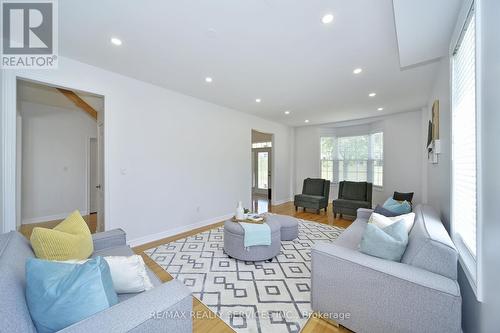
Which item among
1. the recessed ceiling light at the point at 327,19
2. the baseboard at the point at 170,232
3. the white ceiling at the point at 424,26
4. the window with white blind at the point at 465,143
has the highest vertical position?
the recessed ceiling light at the point at 327,19

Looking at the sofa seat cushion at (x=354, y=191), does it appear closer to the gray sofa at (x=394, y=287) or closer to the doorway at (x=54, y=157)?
the gray sofa at (x=394, y=287)

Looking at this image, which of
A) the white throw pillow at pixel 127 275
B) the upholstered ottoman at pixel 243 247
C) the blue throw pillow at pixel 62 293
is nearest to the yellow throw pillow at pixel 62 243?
the white throw pillow at pixel 127 275

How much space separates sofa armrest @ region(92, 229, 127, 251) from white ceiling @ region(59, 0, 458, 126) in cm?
206

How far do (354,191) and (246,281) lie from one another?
379 centimetres

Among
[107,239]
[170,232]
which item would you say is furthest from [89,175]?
[107,239]

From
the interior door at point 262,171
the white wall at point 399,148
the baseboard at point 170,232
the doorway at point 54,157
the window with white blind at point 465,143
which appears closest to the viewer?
the window with white blind at point 465,143

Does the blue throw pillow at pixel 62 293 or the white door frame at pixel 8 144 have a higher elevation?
the white door frame at pixel 8 144

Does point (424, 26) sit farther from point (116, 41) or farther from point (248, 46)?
point (116, 41)

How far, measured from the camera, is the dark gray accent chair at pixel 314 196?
5051 millimetres

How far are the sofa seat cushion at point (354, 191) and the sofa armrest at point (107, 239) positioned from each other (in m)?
4.76

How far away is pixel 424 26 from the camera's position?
1720 millimetres

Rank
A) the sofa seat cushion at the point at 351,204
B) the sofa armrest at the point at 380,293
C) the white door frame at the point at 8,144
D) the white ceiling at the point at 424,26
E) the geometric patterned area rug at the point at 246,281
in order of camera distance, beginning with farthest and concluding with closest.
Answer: the sofa seat cushion at the point at 351,204
the white door frame at the point at 8,144
the geometric patterned area rug at the point at 246,281
the white ceiling at the point at 424,26
the sofa armrest at the point at 380,293

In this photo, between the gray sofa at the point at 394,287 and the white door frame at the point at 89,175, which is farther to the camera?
the white door frame at the point at 89,175

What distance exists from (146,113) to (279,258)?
10.1ft
